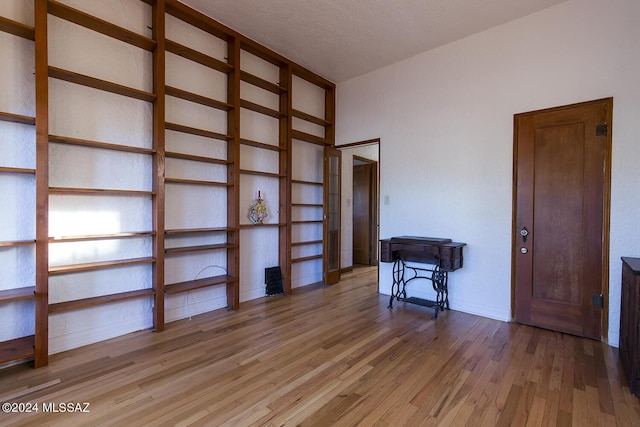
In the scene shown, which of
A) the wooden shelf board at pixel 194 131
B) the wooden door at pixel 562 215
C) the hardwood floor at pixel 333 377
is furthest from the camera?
the wooden shelf board at pixel 194 131

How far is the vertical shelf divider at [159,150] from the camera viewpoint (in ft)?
9.35

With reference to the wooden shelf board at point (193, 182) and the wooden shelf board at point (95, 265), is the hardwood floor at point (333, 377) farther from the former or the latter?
the wooden shelf board at point (193, 182)

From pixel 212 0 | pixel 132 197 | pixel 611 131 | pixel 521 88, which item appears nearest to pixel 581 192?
pixel 611 131

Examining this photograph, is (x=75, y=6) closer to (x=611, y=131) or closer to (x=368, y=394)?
(x=368, y=394)

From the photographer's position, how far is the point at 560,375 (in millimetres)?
2174

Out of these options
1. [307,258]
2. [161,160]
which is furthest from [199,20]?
[307,258]

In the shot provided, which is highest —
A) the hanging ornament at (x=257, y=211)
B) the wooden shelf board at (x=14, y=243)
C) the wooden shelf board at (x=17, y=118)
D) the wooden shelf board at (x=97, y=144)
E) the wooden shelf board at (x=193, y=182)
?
the wooden shelf board at (x=17, y=118)

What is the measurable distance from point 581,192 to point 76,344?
4669 mm

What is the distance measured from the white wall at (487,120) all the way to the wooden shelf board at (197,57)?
2005 mm

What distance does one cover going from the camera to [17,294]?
2.19 metres

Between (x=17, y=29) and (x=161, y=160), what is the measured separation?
4.19 ft

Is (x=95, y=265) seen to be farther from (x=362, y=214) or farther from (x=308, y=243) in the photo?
(x=362, y=214)

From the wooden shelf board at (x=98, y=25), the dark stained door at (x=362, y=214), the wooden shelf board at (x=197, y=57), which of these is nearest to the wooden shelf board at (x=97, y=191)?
the wooden shelf board at (x=98, y=25)

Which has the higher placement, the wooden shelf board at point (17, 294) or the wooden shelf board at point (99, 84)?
the wooden shelf board at point (99, 84)
